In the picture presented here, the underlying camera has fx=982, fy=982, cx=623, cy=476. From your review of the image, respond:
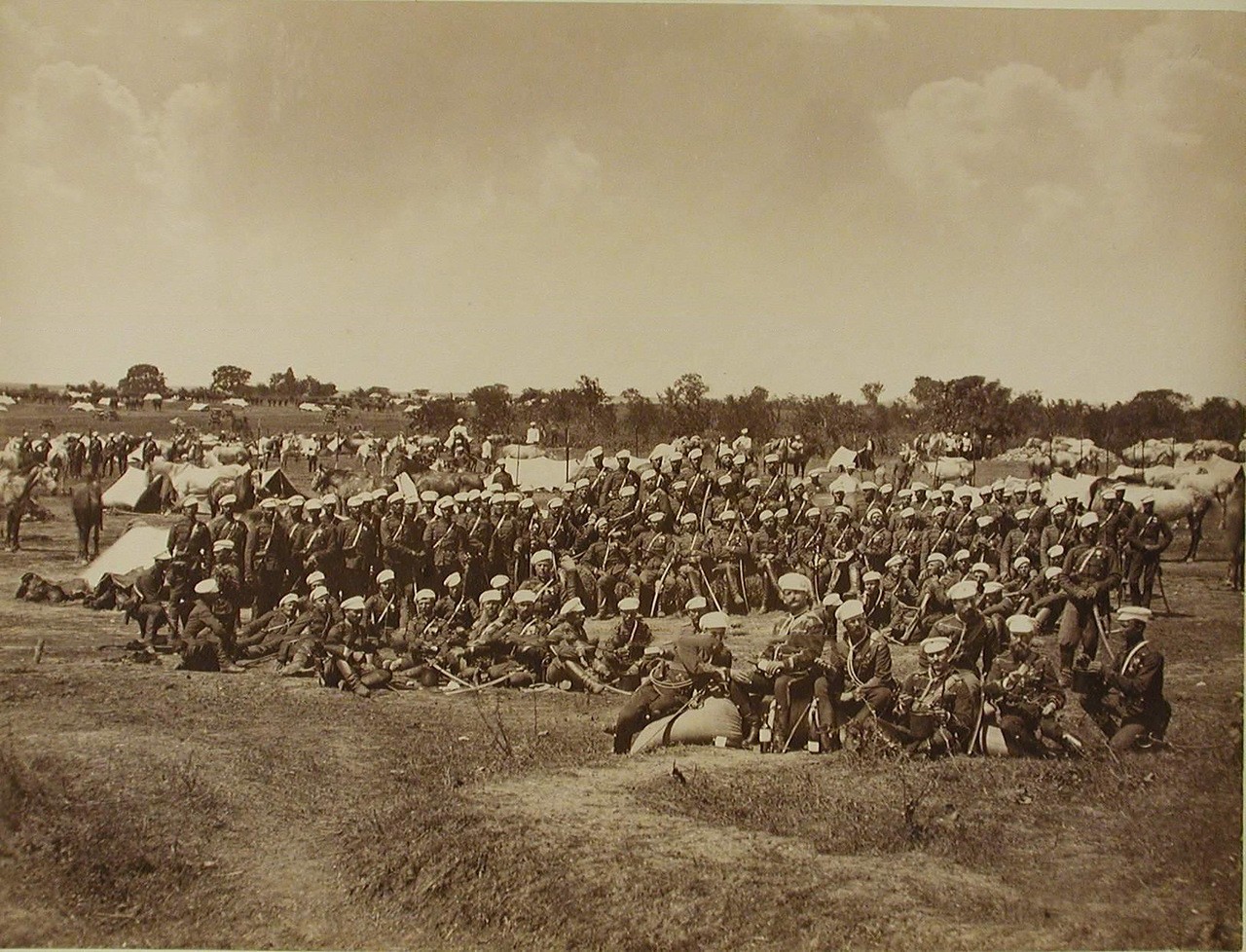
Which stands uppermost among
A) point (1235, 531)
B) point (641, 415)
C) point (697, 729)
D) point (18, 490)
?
point (641, 415)

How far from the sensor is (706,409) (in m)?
7.79

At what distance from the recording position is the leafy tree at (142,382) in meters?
7.86

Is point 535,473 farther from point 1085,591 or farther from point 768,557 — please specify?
point 1085,591

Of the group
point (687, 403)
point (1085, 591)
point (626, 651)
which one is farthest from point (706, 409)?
point (1085, 591)

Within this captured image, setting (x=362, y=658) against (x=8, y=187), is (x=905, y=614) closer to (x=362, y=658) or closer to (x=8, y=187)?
(x=362, y=658)

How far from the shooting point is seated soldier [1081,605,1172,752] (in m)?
6.92

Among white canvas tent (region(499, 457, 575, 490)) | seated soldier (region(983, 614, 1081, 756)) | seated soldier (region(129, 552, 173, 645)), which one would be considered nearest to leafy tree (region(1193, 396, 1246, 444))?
seated soldier (region(983, 614, 1081, 756))

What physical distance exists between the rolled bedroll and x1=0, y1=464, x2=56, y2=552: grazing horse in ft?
16.4

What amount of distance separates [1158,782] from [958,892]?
1.68m

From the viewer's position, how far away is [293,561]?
7738 mm

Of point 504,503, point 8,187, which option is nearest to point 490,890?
point 504,503

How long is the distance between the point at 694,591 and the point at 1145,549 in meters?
3.43

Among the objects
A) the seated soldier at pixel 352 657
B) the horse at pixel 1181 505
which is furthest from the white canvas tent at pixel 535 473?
the horse at pixel 1181 505

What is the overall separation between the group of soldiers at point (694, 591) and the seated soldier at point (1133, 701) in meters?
0.02
